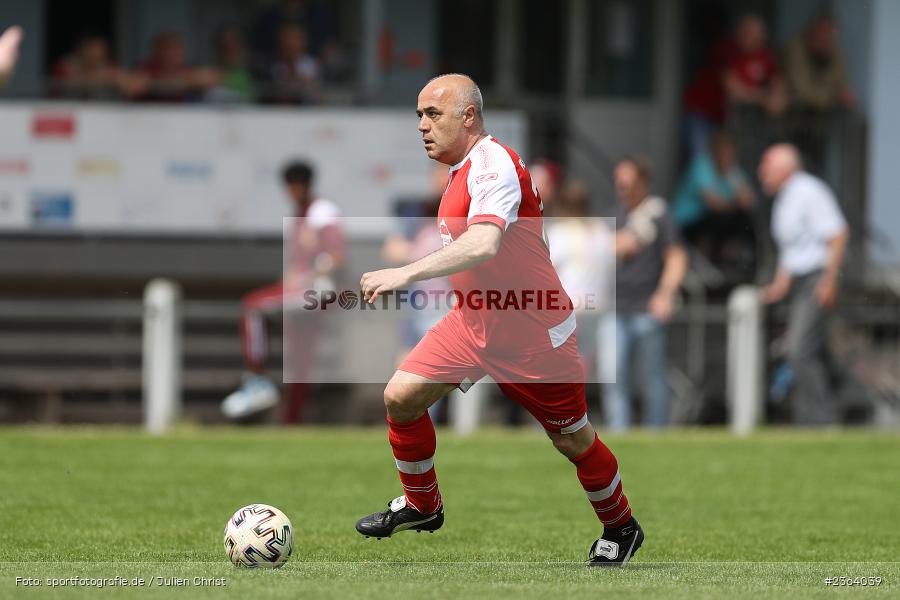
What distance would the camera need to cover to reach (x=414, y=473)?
25.0 ft

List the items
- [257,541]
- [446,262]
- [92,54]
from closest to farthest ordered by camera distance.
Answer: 1. [446,262]
2. [257,541]
3. [92,54]

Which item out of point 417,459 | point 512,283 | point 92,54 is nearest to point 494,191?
point 512,283

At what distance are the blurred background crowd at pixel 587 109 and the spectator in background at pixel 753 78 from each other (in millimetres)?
22

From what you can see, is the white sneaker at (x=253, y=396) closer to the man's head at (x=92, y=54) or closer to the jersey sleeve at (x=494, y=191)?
the man's head at (x=92, y=54)

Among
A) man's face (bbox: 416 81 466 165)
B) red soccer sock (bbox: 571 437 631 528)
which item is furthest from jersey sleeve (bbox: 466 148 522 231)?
red soccer sock (bbox: 571 437 631 528)

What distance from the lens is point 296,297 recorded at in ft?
48.6

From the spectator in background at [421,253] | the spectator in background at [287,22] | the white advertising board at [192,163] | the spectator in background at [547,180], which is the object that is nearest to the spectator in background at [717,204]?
the spectator in background at [547,180]

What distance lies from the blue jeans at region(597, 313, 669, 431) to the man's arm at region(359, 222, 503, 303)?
720 centimetres

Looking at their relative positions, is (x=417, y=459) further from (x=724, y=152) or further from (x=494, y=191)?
(x=724, y=152)

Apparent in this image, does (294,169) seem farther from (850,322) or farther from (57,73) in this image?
(850,322)

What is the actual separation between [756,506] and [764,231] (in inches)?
315

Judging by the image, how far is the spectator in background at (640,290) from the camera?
46.5ft

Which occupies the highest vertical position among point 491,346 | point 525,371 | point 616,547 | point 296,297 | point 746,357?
point 491,346

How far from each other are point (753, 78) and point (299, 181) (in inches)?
232
